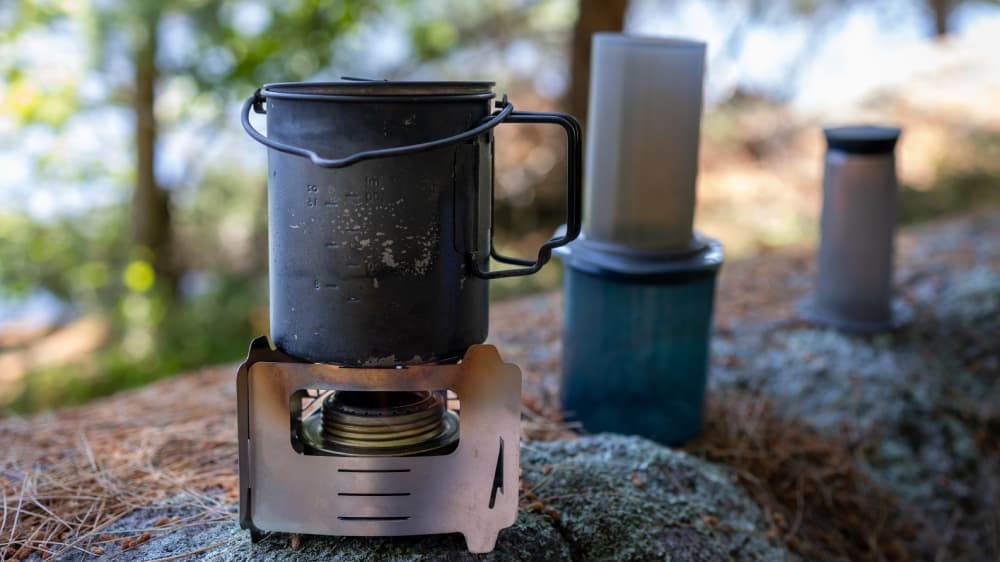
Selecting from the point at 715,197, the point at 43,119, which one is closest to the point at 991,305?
the point at 715,197

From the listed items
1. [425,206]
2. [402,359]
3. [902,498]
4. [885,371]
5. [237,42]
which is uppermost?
[237,42]

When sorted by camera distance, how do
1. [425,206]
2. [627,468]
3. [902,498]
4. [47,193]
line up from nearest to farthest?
[425,206] < [627,468] < [902,498] < [47,193]

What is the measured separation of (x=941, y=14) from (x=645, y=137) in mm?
12098

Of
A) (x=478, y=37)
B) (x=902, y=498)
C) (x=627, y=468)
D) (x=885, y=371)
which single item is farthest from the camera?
(x=478, y=37)

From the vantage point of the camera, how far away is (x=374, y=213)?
1.91 m

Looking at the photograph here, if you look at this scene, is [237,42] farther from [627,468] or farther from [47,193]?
[627,468]

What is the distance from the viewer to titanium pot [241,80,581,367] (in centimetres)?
189

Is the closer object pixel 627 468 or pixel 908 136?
pixel 627 468

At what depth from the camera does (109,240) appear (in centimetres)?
812

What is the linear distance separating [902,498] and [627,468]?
1441 mm

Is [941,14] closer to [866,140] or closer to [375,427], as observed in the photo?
[866,140]

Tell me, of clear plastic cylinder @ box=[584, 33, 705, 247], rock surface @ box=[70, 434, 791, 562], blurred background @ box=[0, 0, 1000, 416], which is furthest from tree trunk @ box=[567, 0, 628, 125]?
rock surface @ box=[70, 434, 791, 562]

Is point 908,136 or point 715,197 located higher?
point 908,136

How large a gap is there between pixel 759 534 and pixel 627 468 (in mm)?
477
